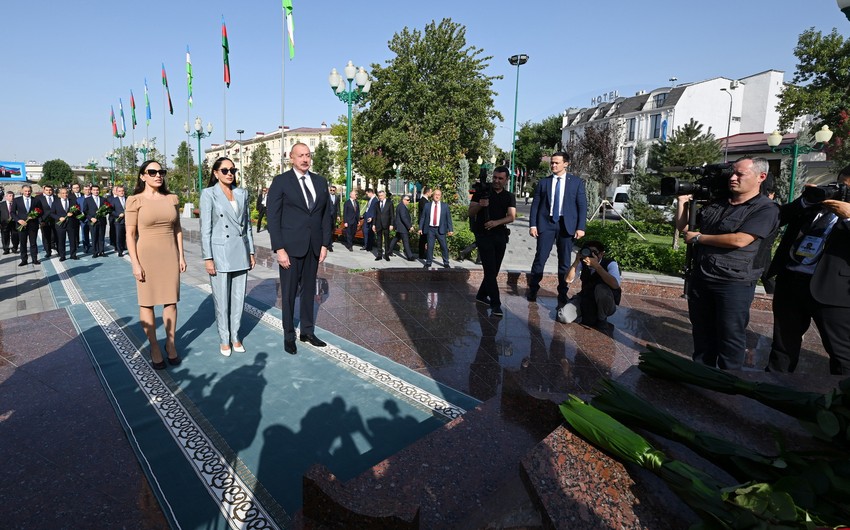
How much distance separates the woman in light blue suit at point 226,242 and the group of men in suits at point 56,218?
27.1ft

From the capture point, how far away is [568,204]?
5898 millimetres

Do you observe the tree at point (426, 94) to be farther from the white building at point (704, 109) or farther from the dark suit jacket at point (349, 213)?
the dark suit jacket at point (349, 213)

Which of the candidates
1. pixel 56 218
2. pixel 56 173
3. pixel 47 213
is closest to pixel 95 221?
pixel 56 218

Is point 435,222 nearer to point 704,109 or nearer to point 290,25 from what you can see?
point 290,25

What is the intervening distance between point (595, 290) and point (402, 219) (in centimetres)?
658

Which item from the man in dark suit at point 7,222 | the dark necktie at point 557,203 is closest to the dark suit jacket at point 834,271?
the dark necktie at point 557,203

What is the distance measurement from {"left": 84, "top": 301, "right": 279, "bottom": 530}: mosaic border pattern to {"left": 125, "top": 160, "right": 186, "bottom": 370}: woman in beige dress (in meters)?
0.30

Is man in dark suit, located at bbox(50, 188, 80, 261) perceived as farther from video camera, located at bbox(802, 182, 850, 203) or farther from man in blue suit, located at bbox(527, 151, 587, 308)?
video camera, located at bbox(802, 182, 850, 203)

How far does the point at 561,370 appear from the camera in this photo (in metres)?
4.22

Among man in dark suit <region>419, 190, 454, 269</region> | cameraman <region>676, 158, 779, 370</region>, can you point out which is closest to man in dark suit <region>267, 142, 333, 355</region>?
cameraman <region>676, 158, 779, 370</region>

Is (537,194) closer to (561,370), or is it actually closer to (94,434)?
(561,370)

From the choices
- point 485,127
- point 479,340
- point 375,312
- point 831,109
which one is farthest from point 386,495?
point 485,127

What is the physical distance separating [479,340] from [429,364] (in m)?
0.92

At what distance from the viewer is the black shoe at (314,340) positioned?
4672 millimetres
